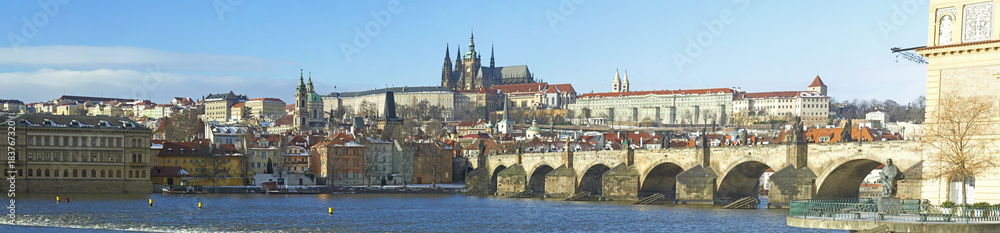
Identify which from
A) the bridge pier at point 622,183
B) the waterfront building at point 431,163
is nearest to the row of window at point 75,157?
the waterfront building at point 431,163

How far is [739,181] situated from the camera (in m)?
61.4

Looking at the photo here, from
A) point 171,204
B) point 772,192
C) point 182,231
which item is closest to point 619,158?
point 772,192

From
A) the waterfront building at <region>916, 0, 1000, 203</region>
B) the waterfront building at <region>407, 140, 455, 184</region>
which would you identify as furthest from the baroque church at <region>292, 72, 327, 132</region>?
the waterfront building at <region>916, 0, 1000, 203</region>

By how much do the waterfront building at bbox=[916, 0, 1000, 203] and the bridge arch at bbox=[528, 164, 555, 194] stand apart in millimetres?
55135

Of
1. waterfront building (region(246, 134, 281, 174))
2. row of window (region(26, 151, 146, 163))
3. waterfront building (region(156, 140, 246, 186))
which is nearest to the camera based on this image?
row of window (region(26, 151, 146, 163))

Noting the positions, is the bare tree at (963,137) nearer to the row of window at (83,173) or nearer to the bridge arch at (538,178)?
the bridge arch at (538,178)

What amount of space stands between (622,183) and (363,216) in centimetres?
2009

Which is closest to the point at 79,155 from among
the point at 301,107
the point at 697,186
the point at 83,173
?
the point at 83,173

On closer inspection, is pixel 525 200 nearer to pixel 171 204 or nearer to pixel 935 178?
pixel 171 204

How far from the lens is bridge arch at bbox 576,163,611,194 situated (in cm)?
7444

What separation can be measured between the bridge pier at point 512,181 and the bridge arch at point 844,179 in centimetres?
3007

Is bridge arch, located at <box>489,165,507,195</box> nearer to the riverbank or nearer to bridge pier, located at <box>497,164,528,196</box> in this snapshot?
the riverbank

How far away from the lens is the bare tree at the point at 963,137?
25.4 metres

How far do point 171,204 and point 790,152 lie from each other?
105 feet
